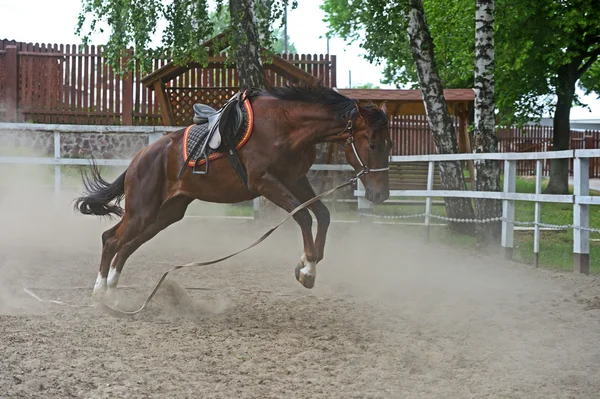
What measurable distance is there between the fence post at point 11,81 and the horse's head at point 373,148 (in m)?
16.0

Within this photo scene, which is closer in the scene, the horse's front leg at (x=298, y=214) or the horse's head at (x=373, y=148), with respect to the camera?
the horse's front leg at (x=298, y=214)

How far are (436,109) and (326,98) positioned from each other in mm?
6624

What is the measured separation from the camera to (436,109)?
13664 mm

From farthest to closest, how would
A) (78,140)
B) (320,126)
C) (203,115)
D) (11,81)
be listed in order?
1. (11,81)
2. (78,140)
3. (203,115)
4. (320,126)

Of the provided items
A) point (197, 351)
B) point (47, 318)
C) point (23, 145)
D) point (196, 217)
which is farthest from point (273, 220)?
point (197, 351)

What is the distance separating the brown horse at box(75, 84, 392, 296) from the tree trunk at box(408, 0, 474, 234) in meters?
6.38

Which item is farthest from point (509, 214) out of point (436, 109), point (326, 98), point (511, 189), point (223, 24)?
point (223, 24)

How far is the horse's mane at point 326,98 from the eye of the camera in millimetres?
7035

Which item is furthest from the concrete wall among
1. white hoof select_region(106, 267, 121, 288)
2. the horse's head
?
the horse's head

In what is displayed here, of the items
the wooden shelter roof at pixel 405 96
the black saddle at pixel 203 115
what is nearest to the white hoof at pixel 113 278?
the black saddle at pixel 203 115

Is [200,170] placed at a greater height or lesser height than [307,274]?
greater

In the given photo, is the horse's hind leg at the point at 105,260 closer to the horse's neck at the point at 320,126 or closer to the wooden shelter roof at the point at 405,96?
the horse's neck at the point at 320,126

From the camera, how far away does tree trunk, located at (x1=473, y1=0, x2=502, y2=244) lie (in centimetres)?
1222

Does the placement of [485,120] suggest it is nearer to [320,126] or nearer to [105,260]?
[320,126]
